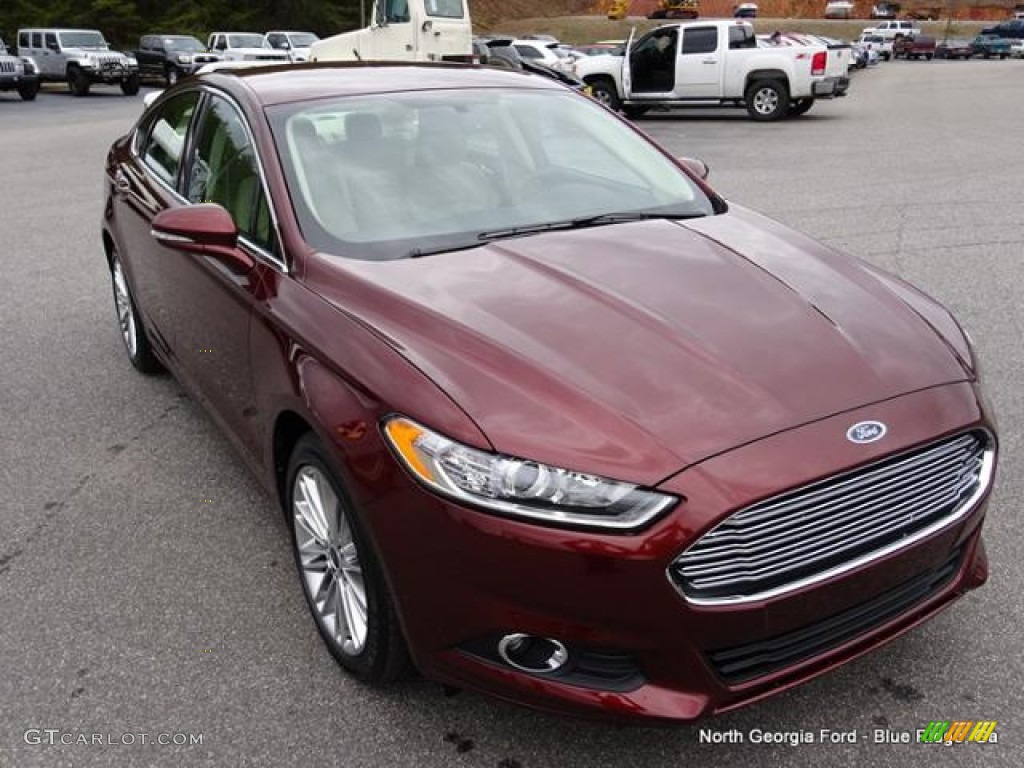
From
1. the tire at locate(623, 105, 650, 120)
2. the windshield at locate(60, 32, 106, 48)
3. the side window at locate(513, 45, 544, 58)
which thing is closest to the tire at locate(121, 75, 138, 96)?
the windshield at locate(60, 32, 106, 48)

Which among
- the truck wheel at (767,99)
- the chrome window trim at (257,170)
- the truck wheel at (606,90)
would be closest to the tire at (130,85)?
the truck wheel at (606,90)

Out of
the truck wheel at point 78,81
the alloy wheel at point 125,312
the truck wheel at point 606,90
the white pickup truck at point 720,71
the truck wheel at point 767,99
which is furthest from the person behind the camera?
the truck wheel at point 78,81

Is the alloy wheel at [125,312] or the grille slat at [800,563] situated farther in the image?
the alloy wheel at [125,312]

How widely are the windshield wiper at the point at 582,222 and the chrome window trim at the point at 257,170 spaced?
67cm

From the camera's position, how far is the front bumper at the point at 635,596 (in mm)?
2100

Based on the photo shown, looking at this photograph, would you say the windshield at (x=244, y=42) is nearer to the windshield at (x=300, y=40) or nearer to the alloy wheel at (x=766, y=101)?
the windshield at (x=300, y=40)

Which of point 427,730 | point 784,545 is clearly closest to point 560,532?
point 784,545

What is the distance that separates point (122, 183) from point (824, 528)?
13.7 ft

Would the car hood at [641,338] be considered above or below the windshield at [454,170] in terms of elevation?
below

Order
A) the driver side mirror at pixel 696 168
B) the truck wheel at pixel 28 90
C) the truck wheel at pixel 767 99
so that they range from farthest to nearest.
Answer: the truck wheel at pixel 28 90, the truck wheel at pixel 767 99, the driver side mirror at pixel 696 168

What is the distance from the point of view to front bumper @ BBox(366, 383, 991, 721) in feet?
6.89

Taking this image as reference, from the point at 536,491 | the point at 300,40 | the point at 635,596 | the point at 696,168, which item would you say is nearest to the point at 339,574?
the point at 536,491

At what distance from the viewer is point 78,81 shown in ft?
99.0

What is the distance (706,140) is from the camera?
16203 mm
